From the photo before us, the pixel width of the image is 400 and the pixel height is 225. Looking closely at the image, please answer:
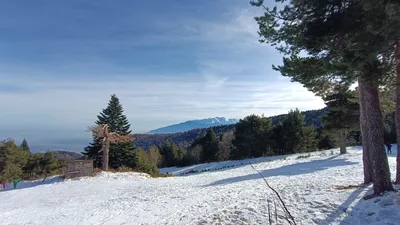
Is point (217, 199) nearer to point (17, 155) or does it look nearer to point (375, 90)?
point (375, 90)

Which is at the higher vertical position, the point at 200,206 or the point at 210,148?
the point at 210,148

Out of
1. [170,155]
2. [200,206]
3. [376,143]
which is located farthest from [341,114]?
[170,155]

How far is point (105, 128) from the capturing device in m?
21.7

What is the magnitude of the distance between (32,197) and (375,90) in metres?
16.3

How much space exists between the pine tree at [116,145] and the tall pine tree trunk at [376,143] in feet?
88.4

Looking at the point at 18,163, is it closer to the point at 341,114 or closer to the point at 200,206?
the point at 200,206

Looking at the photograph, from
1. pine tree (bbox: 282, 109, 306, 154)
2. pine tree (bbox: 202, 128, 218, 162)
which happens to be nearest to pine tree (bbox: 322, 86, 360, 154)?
pine tree (bbox: 282, 109, 306, 154)

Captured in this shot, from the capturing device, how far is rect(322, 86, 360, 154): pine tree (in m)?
19.0

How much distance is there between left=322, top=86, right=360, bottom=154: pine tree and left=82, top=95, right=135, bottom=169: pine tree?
66.8 ft

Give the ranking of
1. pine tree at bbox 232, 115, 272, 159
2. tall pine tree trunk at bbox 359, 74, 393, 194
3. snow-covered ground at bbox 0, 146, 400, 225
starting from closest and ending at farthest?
snow-covered ground at bbox 0, 146, 400, 225 < tall pine tree trunk at bbox 359, 74, 393, 194 < pine tree at bbox 232, 115, 272, 159

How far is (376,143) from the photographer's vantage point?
7195 mm

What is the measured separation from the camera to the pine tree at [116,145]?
102ft

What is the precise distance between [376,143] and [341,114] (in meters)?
13.8

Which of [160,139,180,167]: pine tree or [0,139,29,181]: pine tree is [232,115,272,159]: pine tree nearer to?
[160,139,180,167]: pine tree
